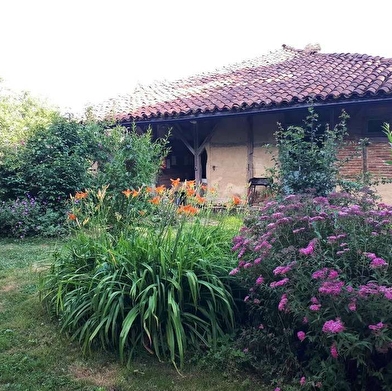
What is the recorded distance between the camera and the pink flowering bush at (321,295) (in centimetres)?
199

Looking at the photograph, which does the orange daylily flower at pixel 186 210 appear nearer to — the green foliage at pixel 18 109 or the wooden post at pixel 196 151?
the wooden post at pixel 196 151

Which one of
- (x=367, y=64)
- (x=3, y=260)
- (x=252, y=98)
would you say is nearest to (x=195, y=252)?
(x=3, y=260)

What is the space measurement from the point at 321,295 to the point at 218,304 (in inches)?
41.2

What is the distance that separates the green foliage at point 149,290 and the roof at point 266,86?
18.5ft

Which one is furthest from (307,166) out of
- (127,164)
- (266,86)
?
(266,86)

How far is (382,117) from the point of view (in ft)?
28.1

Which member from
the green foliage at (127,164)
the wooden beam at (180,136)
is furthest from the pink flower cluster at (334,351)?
the wooden beam at (180,136)

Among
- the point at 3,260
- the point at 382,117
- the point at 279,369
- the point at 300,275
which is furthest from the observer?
the point at 382,117

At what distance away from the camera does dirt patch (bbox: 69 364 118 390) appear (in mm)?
2521

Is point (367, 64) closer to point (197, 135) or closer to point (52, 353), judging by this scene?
point (197, 135)

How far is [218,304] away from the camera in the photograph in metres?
3.03

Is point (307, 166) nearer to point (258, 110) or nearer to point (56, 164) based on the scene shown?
point (258, 110)

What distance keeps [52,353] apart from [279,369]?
1.61 metres

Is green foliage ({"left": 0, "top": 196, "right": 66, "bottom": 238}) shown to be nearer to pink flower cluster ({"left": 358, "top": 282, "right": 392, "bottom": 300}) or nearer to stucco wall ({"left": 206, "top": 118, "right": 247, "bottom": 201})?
stucco wall ({"left": 206, "top": 118, "right": 247, "bottom": 201})
